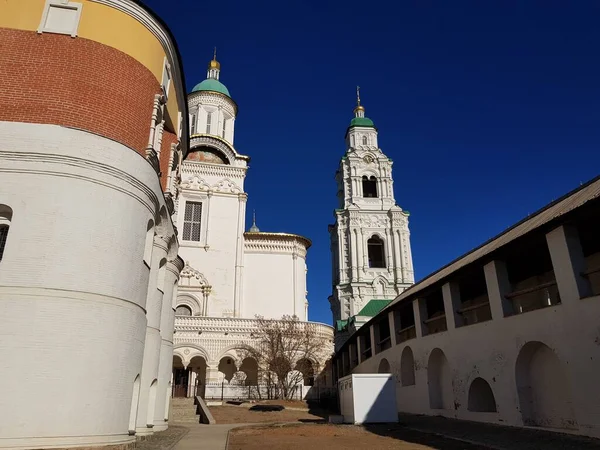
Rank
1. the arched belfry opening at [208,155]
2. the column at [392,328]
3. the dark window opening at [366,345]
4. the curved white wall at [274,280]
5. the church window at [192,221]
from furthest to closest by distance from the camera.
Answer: the arched belfry opening at [208,155] < the church window at [192,221] < the curved white wall at [274,280] < the dark window opening at [366,345] < the column at [392,328]

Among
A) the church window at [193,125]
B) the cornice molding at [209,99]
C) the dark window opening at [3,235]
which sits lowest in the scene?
the dark window opening at [3,235]

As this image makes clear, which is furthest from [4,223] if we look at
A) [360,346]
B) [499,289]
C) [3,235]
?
[360,346]

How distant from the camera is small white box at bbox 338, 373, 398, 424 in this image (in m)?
18.7

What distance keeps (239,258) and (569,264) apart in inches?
1240

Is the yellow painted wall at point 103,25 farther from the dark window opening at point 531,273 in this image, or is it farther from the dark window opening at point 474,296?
the dark window opening at point 474,296

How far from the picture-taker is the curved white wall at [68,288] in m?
9.62

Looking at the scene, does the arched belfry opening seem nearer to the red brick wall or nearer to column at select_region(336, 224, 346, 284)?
column at select_region(336, 224, 346, 284)

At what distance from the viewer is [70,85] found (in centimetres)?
1234

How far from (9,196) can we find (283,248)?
3178 cm

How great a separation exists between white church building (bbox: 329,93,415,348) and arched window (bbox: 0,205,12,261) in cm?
3664

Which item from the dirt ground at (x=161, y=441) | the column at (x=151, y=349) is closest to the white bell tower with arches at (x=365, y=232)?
the dirt ground at (x=161, y=441)

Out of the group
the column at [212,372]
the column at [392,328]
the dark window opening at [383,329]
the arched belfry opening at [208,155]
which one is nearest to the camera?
the column at [392,328]

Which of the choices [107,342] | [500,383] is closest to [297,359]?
[500,383]

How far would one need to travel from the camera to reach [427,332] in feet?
65.5
